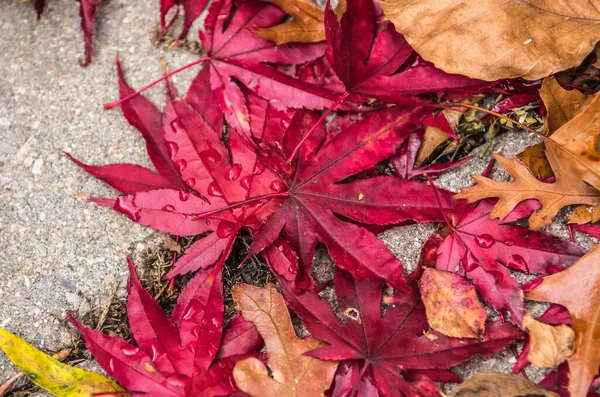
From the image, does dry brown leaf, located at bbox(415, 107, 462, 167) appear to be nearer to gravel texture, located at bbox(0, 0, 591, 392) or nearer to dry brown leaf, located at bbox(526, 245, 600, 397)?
gravel texture, located at bbox(0, 0, 591, 392)

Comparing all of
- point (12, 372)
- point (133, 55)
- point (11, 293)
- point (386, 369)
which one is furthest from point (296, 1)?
point (12, 372)

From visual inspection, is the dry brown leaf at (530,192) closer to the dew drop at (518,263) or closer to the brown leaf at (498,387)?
the dew drop at (518,263)

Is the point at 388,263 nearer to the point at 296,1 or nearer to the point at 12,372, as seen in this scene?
the point at 296,1

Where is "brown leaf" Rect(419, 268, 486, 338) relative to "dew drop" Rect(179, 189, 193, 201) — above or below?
below

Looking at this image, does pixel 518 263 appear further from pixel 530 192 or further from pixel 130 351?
pixel 130 351

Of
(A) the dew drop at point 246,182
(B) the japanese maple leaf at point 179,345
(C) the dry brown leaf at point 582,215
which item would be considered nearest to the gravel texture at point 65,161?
(C) the dry brown leaf at point 582,215

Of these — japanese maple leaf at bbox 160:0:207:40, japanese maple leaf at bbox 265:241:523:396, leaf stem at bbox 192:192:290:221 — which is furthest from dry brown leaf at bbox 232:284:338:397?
japanese maple leaf at bbox 160:0:207:40

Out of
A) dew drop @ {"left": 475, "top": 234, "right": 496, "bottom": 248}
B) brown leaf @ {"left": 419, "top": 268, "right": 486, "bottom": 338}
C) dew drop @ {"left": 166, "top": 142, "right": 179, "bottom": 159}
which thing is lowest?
brown leaf @ {"left": 419, "top": 268, "right": 486, "bottom": 338}
